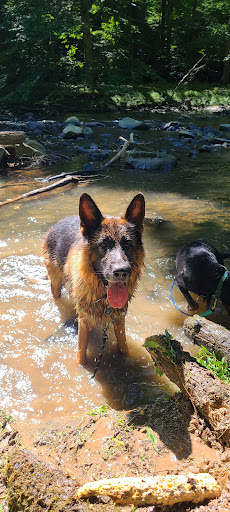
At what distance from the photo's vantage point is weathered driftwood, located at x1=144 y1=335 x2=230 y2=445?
8.14 ft

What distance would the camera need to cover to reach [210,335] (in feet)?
11.1

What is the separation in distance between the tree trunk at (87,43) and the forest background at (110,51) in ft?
0.19

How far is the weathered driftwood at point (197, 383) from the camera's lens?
248 centimetres

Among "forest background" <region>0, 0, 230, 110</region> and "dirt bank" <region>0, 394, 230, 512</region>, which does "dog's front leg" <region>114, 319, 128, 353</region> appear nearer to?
"dirt bank" <region>0, 394, 230, 512</region>

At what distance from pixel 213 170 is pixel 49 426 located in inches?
401

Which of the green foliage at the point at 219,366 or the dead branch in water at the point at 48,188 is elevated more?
the dead branch in water at the point at 48,188

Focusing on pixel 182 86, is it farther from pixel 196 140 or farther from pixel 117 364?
pixel 117 364

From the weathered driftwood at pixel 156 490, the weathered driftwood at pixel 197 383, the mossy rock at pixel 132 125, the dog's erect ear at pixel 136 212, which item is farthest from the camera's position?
the mossy rock at pixel 132 125

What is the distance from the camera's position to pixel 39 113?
73.4ft

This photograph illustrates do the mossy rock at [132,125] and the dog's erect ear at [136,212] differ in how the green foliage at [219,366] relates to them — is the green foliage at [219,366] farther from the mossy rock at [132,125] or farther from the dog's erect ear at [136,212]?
the mossy rock at [132,125]

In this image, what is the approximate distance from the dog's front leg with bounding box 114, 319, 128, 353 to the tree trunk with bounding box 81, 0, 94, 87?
2454cm

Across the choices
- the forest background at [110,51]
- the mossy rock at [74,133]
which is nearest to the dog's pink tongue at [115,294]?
the mossy rock at [74,133]

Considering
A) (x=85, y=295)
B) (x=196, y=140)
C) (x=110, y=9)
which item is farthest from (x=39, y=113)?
(x=85, y=295)

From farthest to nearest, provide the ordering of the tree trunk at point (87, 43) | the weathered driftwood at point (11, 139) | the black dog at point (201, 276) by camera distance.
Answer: the tree trunk at point (87, 43) < the weathered driftwood at point (11, 139) < the black dog at point (201, 276)
